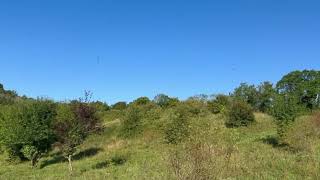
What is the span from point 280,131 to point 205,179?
19208 mm

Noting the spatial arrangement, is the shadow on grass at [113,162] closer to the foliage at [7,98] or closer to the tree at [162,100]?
the tree at [162,100]

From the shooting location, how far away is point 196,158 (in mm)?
13453

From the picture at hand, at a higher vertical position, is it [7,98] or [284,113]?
[7,98]

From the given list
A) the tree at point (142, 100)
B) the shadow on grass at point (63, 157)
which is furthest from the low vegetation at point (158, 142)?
the tree at point (142, 100)

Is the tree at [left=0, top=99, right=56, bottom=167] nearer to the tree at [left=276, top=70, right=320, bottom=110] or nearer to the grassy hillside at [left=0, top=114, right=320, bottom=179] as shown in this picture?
the grassy hillside at [left=0, top=114, right=320, bottom=179]

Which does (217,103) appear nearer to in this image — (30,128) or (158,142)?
(158,142)

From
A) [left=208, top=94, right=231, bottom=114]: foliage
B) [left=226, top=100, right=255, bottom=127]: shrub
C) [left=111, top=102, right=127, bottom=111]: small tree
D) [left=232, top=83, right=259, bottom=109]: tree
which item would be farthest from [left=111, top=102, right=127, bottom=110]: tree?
[left=226, top=100, right=255, bottom=127]: shrub

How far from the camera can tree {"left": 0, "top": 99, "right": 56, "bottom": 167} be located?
115 feet

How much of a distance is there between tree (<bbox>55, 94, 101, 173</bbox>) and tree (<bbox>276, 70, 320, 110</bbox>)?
138ft

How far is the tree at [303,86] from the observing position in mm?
68062

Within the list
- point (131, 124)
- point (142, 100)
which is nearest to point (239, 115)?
point (131, 124)

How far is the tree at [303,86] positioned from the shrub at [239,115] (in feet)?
70.3

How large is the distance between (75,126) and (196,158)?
1635 centimetres

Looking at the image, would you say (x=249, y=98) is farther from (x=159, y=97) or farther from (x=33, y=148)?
(x=33, y=148)
